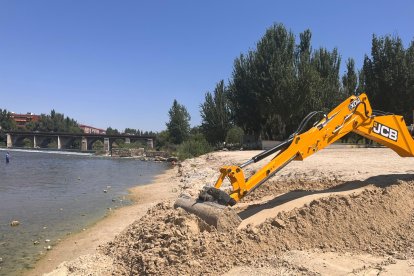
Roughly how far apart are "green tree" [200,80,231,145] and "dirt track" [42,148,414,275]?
46099 millimetres

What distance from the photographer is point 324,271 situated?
20.6 feet

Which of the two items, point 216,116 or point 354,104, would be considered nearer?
point 354,104

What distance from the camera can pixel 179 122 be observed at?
80.9 m

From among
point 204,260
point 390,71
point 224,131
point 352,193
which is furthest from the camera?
point 224,131

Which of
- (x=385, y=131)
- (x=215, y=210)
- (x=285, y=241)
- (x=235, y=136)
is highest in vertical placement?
(x=235, y=136)

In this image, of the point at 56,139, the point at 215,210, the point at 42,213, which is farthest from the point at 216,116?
the point at 56,139

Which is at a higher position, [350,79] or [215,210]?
[350,79]

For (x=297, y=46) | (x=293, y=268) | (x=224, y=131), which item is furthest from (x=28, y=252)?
(x=224, y=131)

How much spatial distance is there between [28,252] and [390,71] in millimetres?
35719

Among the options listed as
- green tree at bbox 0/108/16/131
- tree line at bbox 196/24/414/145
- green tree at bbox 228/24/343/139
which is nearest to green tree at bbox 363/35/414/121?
tree line at bbox 196/24/414/145

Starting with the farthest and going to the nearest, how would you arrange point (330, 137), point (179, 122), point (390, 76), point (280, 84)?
point (179, 122)
point (280, 84)
point (390, 76)
point (330, 137)

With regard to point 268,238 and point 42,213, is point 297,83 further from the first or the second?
point 268,238

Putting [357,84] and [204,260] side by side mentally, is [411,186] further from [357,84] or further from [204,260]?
[357,84]

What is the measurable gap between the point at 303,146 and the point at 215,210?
2210mm
